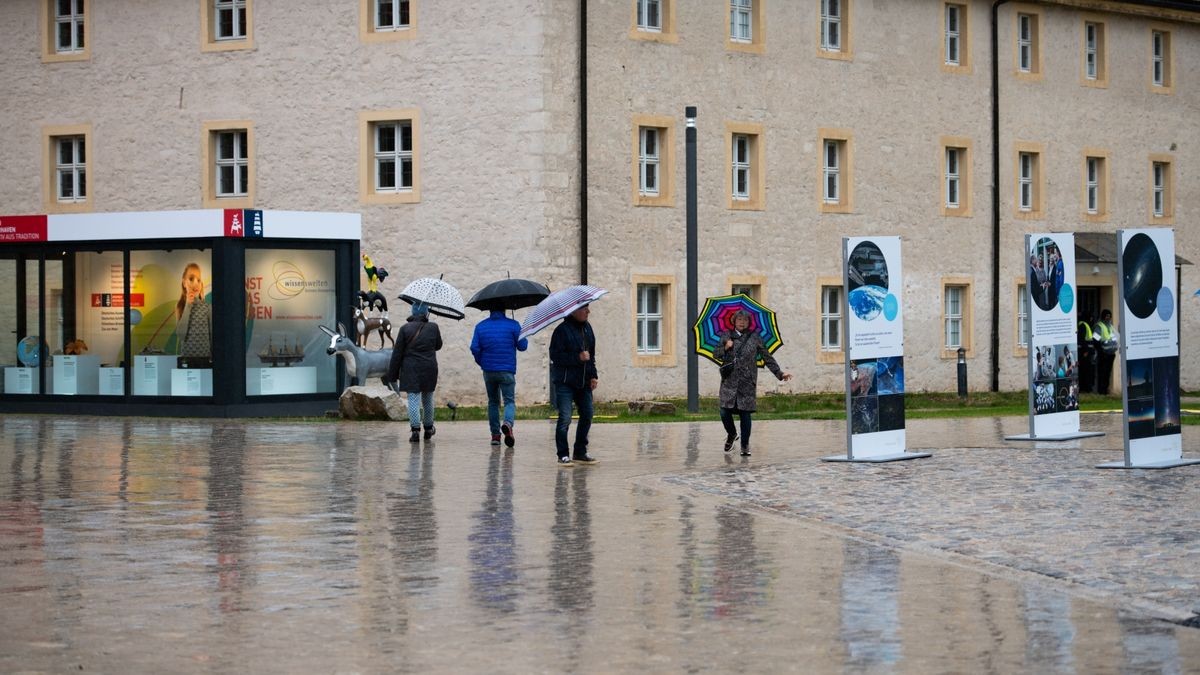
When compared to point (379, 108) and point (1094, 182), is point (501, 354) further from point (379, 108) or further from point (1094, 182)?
point (1094, 182)

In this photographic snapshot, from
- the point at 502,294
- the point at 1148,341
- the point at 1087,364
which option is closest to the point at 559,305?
the point at 502,294

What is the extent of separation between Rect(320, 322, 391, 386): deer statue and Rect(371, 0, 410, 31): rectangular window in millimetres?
7173

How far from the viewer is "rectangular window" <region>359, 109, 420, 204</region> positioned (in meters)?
34.3

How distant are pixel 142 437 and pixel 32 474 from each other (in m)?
6.19

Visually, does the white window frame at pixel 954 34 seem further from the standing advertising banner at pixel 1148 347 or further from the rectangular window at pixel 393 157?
the standing advertising banner at pixel 1148 347

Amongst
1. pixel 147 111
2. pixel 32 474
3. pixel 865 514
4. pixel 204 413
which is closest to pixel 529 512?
pixel 865 514

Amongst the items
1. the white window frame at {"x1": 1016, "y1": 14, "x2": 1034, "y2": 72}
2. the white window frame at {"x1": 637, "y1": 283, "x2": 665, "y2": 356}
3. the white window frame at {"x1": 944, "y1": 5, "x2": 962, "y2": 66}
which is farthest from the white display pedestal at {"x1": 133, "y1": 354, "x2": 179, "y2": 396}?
the white window frame at {"x1": 1016, "y1": 14, "x2": 1034, "y2": 72}

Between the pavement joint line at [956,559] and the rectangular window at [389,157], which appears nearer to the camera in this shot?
the pavement joint line at [956,559]

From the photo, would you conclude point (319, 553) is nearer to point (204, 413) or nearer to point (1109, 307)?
point (204, 413)

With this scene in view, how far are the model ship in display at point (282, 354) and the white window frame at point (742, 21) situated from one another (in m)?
11.1

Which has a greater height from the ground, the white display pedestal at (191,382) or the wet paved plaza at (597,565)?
the white display pedestal at (191,382)

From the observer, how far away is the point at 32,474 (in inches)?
736

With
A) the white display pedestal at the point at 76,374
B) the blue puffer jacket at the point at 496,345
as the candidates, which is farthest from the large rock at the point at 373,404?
the blue puffer jacket at the point at 496,345

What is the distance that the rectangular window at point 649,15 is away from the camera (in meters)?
35.2
